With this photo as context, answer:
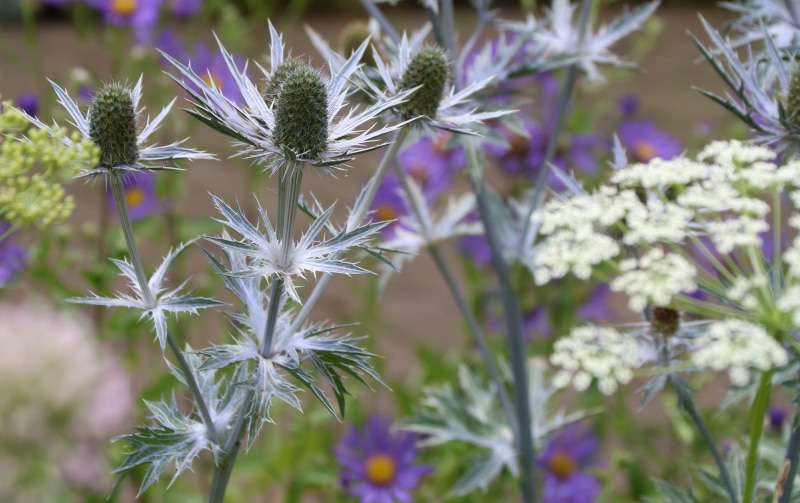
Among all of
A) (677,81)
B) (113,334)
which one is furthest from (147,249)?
(677,81)

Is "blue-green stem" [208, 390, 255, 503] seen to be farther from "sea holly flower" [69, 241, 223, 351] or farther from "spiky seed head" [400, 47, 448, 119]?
"spiky seed head" [400, 47, 448, 119]

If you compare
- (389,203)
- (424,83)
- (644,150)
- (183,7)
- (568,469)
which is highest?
(183,7)

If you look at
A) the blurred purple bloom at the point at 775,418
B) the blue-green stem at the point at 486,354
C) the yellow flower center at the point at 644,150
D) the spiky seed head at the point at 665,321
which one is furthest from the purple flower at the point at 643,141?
the spiky seed head at the point at 665,321

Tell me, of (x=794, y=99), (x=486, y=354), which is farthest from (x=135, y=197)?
(x=794, y=99)

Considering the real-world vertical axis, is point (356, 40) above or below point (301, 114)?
above

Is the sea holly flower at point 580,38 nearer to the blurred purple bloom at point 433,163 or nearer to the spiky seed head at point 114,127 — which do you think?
the blurred purple bloom at point 433,163

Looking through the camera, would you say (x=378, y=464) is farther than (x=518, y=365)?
Yes

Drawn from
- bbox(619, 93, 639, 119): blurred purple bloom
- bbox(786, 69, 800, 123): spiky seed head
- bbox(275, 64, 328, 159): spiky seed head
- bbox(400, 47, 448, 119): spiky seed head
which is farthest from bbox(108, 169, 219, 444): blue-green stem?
bbox(619, 93, 639, 119): blurred purple bloom

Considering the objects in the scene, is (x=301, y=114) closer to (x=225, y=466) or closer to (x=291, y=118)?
(x=291, y=118)
